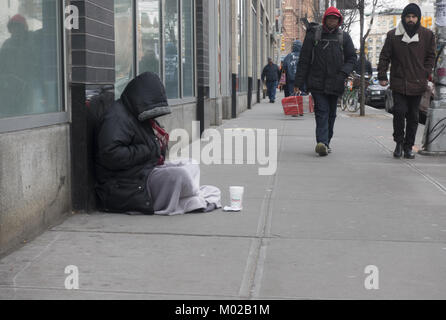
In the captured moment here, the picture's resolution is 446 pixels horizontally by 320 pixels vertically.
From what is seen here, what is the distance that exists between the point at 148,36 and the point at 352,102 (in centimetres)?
1336

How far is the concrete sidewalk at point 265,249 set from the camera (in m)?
3.85

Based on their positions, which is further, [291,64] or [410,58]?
[291,64]

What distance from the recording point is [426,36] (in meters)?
9.25

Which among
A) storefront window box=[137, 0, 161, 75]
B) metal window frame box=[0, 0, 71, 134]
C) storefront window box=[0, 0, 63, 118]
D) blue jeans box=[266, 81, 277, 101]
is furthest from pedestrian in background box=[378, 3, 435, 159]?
blue jeans box=[266, 81, 277, 101]

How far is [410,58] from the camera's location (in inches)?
364

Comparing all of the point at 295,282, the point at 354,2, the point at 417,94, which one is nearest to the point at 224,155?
the point at 417,94

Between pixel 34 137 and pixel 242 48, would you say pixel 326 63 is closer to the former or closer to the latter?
pixel 34 137

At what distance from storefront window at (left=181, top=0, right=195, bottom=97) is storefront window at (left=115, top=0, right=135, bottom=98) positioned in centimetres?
329

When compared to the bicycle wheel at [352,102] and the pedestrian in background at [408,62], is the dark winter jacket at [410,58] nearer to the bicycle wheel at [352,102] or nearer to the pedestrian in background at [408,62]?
the pedestrian in background at [408,62]

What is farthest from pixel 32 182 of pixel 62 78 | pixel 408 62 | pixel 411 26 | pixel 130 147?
pixel 411 26

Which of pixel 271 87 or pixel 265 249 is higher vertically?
pixel 271 87

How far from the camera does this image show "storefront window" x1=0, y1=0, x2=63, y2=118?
472 cm

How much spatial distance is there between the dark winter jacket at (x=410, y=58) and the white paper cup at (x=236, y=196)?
409 centimetres

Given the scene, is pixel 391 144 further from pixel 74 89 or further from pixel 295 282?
pixel 295 282
